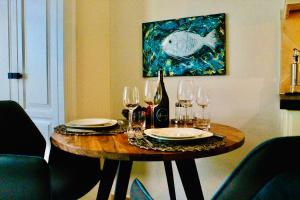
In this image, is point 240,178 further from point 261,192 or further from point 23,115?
point 23,115

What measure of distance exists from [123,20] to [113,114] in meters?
0.82

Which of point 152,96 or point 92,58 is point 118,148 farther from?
point 92,58

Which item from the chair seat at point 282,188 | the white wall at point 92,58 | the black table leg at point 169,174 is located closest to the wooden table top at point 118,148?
the chair seat at point 282,188

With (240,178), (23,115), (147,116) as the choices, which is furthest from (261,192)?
(23,115)

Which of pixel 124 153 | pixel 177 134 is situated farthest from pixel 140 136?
pixel 124 153

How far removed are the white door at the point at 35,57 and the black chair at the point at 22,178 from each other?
1110mm

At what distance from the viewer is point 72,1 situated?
7.39 ft

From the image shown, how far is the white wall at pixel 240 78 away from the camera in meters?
2.06

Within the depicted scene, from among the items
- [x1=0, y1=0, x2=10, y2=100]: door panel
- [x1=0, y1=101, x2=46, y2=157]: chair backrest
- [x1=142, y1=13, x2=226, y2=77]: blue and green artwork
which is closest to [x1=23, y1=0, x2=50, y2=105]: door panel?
[x1=0, y1=0, x2=10, y2=100]: door panel

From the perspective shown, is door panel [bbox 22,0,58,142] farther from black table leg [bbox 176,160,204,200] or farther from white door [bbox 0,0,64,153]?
black table leg [bbox 176,160,204,200]

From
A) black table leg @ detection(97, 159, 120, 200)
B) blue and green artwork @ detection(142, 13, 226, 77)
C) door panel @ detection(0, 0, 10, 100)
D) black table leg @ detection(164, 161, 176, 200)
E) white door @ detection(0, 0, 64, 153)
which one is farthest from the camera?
door panel @ detection(0, 0, 10, 100)

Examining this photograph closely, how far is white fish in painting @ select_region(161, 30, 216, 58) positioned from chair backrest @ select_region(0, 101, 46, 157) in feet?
3.85

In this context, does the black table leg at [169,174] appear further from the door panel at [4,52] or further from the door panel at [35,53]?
the door panel at [4,52]

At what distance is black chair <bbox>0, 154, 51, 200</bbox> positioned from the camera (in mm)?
1185
